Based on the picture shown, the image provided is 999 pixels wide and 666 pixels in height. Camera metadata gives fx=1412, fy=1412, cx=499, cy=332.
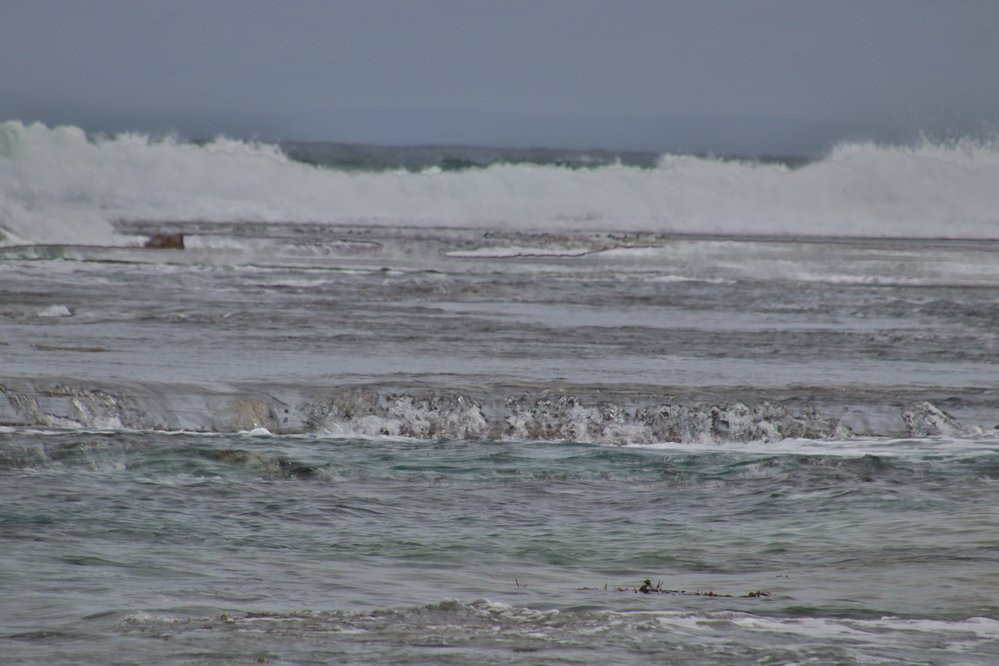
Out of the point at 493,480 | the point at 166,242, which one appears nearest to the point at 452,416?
the point at 493,480

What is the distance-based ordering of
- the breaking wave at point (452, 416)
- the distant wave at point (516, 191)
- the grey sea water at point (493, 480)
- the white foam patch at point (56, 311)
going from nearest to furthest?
1. the grey sea water at point (493, 480)
2. the breaking wave at point (452, 416)
3. the white foam patch at point (56, 311)
4. the distant wave at point (516, 191)

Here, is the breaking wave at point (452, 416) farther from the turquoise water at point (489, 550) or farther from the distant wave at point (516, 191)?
the distant wave at point (516, 191)

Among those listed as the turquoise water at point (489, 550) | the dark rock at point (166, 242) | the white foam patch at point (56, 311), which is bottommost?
the turquoise water at point (489, 550)

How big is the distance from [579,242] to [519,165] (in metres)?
20.9

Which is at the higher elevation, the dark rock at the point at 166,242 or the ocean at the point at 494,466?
the dark rock at the point at 166,242

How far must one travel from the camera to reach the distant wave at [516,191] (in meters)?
47.2

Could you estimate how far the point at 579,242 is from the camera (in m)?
34.7

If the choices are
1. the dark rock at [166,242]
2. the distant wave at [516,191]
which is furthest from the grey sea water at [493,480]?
the distant wave at [516,191]

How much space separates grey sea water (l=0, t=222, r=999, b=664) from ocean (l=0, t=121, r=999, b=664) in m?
0.03

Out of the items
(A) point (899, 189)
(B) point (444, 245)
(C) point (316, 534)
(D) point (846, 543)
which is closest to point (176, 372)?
(C) point (316, 534)

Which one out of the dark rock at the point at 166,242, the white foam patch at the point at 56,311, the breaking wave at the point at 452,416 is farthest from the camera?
the dark rock at the point at 166,242

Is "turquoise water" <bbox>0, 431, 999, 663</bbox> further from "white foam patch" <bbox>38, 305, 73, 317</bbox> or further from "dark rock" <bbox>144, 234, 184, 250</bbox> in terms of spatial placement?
"dark rock" <bbox>144, 234, 184, 250</bbox>

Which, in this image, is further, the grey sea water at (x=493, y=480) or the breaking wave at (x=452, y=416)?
the breaking wave at (x=452, y=416)

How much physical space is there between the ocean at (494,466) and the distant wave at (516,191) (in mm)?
23220
